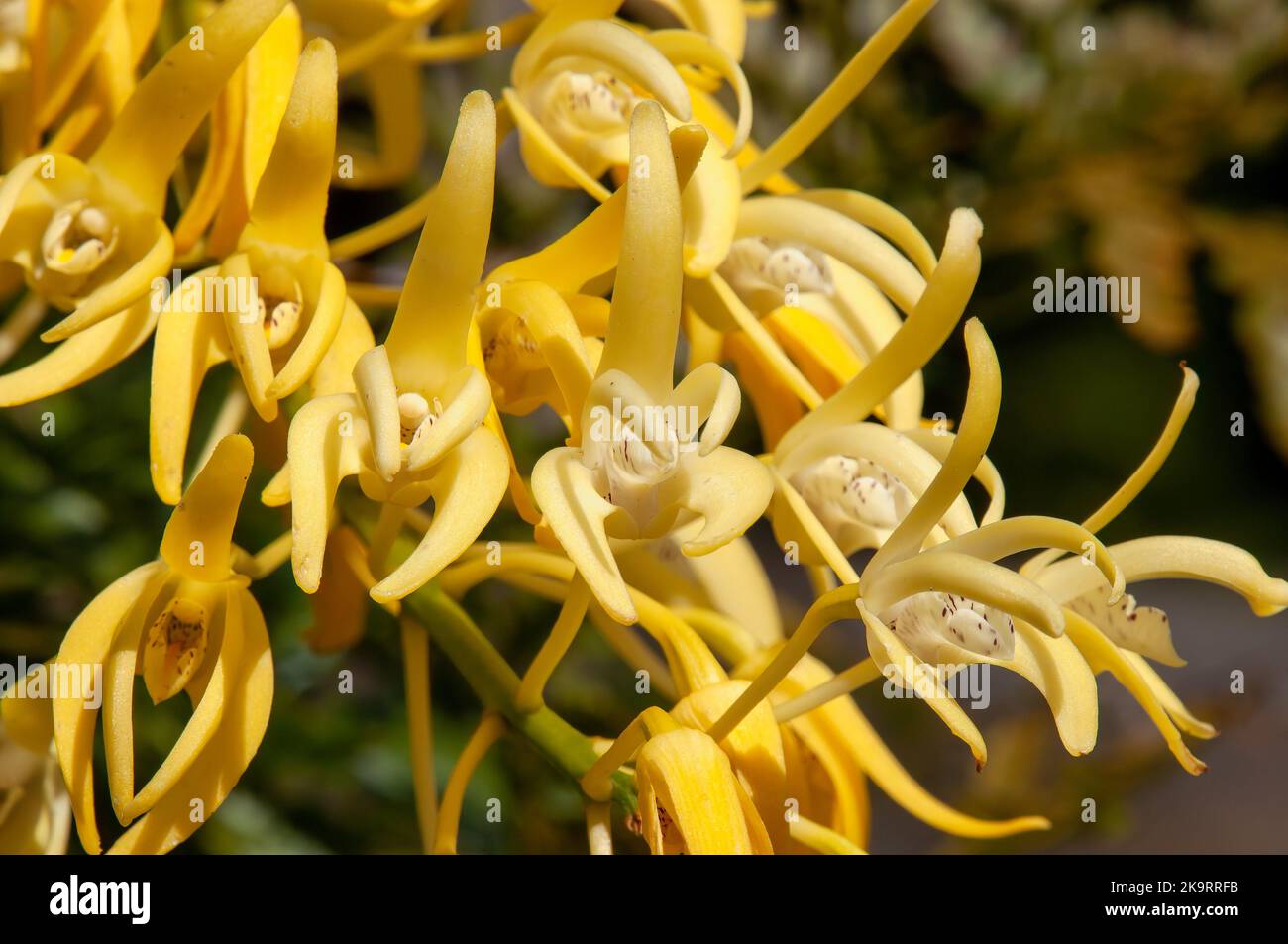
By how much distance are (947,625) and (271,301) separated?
24 centimetres

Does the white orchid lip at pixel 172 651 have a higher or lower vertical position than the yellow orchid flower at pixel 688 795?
higher

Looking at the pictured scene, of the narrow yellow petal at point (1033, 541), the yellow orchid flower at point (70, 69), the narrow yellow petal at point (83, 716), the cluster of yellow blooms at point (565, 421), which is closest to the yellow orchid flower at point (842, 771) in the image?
the cluster of yellow blooms at point (565, 421)

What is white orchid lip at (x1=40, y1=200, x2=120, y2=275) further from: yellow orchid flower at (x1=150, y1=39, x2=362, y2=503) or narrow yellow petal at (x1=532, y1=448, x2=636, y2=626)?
narrow yellow petal at (x1=532, y1=448, x2=636, y2=626)

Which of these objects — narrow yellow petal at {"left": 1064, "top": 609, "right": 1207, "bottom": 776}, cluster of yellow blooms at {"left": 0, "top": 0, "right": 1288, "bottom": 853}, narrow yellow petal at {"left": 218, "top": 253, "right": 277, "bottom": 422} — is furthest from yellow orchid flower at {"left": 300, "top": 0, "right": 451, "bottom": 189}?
narrow yellow petal at {"left": 1064, "top": 609, "right": 1207, "bottom": 776}

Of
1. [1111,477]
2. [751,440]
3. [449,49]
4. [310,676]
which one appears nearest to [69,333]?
[449,49]

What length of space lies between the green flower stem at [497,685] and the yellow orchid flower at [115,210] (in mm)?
118

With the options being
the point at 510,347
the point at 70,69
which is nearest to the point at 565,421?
the point at 510,347

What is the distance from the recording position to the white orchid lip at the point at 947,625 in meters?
0.39

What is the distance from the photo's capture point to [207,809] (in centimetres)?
42

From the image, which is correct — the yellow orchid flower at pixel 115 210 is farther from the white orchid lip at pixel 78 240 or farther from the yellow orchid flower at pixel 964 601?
the yellow orchid flower at pixel 964 601

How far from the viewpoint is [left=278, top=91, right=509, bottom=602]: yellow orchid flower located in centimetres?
36

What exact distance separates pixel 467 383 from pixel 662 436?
0.06 metres
